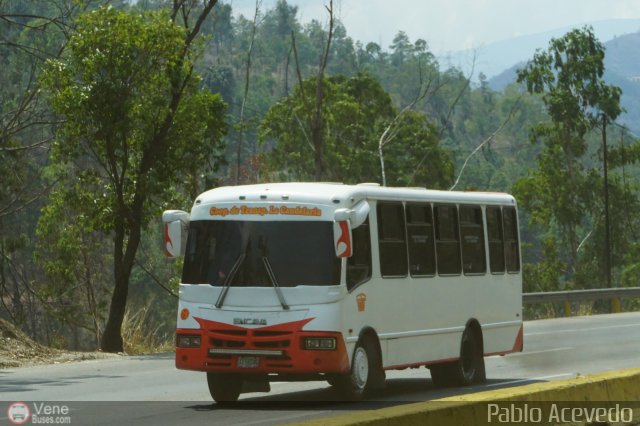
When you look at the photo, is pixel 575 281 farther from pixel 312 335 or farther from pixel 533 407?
pixel 533 407

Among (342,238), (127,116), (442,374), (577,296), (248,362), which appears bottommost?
(577,296)

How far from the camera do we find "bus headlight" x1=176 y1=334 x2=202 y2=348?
14.9 metres

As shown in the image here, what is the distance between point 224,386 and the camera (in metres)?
15.3

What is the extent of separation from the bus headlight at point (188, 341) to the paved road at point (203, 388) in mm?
655

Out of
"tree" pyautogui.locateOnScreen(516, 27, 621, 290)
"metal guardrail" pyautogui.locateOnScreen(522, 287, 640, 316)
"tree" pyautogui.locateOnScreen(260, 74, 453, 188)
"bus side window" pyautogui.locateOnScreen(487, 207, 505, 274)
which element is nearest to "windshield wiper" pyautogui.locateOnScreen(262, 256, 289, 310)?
"bus side window" pyautogui.locateOnScreen(487, 207, 505, 274)

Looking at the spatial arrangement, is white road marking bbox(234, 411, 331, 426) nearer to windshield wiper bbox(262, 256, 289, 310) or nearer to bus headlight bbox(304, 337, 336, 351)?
bus headlight bbox(304, 337, 336, 351)

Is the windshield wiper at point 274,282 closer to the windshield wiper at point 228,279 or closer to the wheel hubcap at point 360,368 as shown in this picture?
the windshield wiper at point 228,279

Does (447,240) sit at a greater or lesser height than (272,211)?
lesser

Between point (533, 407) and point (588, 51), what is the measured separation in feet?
233

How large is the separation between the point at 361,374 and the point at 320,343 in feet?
2.68

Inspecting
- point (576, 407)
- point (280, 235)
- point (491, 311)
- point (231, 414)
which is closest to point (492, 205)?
point (491, 311)

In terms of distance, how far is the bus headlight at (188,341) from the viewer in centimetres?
1485

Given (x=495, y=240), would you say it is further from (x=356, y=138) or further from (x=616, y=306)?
(x=356, y=138)

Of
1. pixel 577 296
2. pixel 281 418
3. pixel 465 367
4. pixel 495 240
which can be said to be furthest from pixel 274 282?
pixel 577 296
